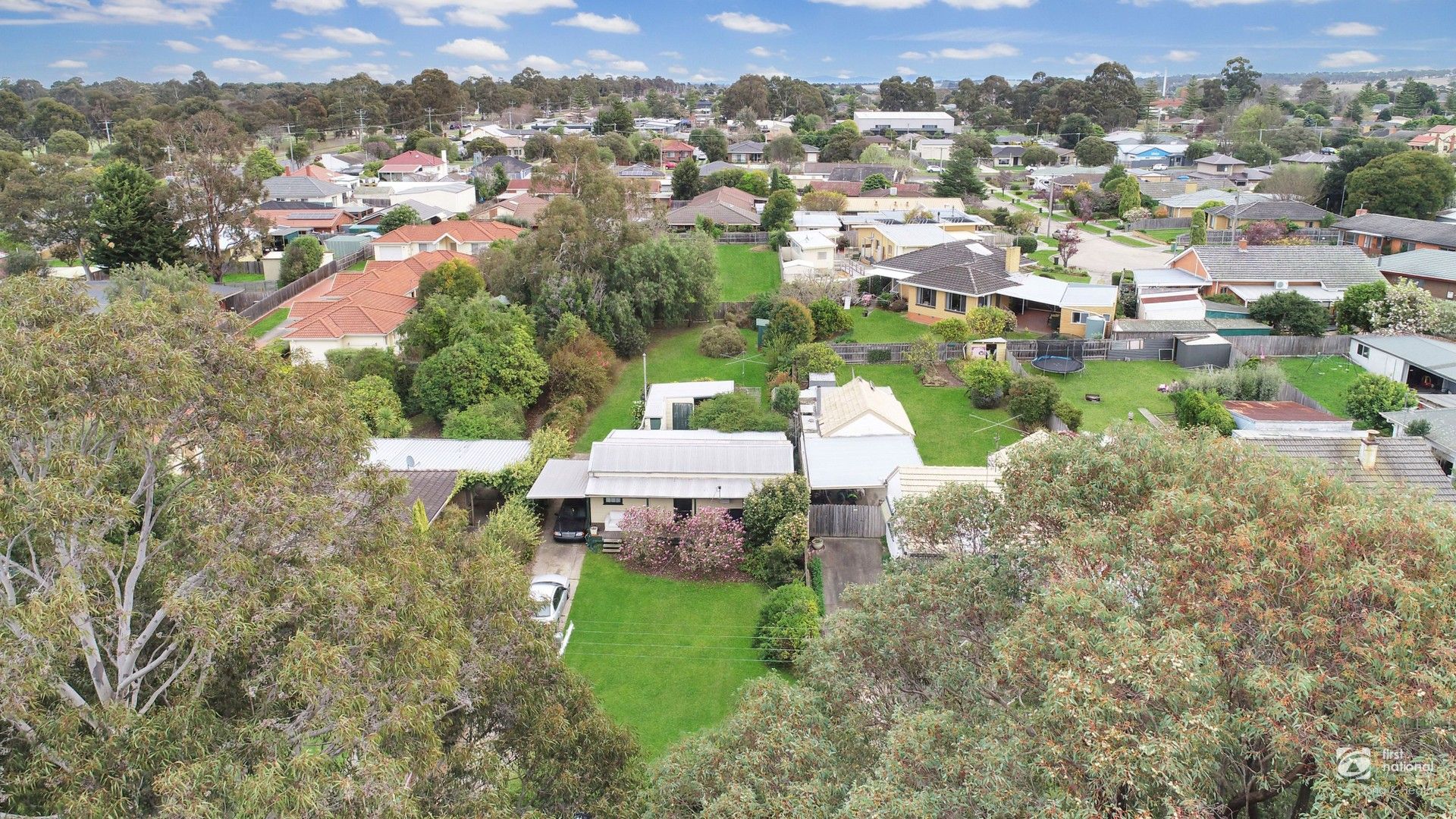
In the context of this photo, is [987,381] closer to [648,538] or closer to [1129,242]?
[648,538]

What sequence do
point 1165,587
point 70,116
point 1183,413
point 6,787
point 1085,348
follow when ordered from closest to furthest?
1. point 6,787
2. point 1165,587
3. point 1183,413
4. point 1085,348
5. point 70,116

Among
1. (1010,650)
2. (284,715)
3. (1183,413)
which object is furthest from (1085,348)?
(284,715)

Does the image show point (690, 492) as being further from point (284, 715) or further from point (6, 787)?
point (6, 787)

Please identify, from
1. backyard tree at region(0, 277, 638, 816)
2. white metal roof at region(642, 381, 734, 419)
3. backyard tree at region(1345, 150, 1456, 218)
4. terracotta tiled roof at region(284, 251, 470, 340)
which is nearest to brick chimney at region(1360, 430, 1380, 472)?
white metal roof at region(642, 381, 734, 419)

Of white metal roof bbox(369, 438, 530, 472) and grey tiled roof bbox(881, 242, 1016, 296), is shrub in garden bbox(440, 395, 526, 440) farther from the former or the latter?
grey tiled roof bbox(881, 242, 1016, 296)

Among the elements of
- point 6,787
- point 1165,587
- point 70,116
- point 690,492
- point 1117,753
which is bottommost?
point 690,492

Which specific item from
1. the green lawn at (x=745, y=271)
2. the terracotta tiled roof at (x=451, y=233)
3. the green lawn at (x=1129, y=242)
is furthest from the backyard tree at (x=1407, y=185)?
the terracotta tiled roof at (x=451, y=233)
